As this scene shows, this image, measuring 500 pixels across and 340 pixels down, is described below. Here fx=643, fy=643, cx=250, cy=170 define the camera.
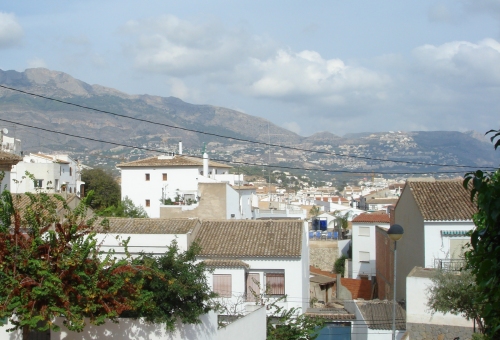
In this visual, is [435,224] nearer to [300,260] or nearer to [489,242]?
[300,260]

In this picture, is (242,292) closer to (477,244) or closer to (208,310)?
(208,310)

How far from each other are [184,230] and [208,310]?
13388 mm

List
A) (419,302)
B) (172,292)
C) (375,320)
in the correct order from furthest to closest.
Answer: (375,320)
(419,302)
(172,292)

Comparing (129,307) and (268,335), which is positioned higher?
(129,307)

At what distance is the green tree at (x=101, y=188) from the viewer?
196ft

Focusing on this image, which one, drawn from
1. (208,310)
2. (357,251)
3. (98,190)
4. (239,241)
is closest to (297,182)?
(98,190)

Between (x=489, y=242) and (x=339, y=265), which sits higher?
(x=489, y=242)

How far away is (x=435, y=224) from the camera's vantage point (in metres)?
24.8

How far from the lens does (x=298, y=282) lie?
86.4 feet

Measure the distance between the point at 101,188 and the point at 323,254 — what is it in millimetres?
23036

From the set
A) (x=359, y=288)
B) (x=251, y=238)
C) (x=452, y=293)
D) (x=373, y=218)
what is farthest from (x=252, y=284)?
(x=373, y=218)

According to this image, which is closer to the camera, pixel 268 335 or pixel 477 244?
pixel 477 244

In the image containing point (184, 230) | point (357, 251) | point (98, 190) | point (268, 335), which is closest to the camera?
point (268, 335)

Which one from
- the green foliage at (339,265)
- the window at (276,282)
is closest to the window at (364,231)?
the green foliage at (339,265)
